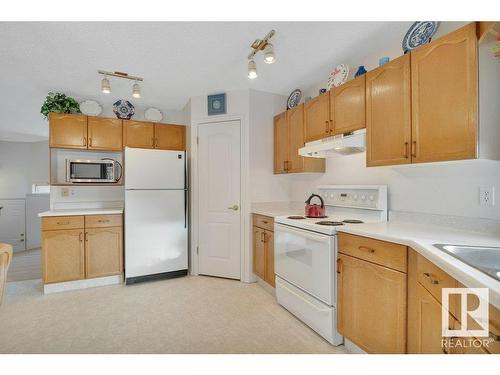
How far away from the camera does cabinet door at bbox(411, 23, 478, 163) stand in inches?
52.4

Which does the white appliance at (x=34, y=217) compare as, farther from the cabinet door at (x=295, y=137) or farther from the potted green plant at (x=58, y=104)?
the cabinet door at (x=295, y=137)

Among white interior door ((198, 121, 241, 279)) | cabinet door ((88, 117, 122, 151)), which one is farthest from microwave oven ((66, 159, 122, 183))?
white interior door ((198, 121, 241, 279))

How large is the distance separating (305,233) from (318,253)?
189mm

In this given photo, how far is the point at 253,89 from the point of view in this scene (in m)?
3.09

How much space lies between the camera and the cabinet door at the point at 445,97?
1.33m

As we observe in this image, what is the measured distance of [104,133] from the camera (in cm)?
326

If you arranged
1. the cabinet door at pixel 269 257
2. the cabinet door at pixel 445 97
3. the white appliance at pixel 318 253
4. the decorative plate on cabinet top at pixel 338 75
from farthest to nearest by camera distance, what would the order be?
the cabinet door at pixel 269 257, the decorative plate on cabinet top at pixel 338 75, the white appliance at pixel 318 253, the cabinet door at pixel 445 97

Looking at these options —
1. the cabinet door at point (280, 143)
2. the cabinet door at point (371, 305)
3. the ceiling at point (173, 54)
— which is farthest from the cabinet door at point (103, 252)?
the cabinet door at point (371, 305)

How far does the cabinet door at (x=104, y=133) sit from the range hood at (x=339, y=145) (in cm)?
245

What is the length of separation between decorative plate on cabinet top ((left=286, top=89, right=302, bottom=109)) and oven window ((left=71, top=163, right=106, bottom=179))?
2.55 meters

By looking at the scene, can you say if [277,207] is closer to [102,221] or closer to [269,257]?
[269,257]

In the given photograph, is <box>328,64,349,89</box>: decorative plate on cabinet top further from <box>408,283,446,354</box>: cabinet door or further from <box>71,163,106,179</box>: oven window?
<box>71,163,106,179</box>: oven window

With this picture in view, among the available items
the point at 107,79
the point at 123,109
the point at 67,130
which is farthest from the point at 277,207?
the point at 67,130

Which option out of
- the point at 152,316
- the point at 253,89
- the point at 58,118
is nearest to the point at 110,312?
the point at 152,316
